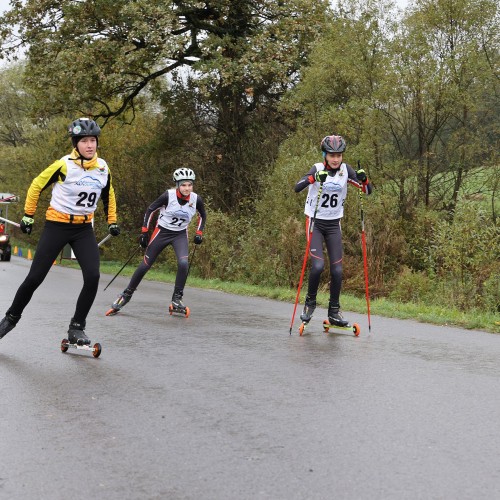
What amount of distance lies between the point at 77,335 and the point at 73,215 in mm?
1182

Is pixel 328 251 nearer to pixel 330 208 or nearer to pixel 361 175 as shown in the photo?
pixel 330 208

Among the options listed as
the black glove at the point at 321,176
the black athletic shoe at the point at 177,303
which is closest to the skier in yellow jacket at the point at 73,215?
the black glove at the point at 321,176

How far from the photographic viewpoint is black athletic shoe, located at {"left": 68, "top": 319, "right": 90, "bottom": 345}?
7988mm

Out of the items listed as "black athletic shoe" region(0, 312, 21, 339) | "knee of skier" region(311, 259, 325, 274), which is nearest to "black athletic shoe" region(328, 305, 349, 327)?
"knee of skier" region(311, 259, 325, 274)

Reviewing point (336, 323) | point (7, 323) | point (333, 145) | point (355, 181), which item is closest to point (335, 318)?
point (336, 323)

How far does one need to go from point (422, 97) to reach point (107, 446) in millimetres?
15751

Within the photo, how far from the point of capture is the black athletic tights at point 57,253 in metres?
7.91

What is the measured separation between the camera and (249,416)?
5609 millimetres

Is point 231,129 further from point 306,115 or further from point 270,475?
point 270,475

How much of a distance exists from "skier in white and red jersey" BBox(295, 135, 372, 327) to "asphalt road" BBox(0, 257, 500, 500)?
424mm

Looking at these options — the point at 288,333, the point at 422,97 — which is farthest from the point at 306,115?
the point at 288,333

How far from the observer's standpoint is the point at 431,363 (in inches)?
306

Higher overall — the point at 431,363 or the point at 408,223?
the point at 408,223

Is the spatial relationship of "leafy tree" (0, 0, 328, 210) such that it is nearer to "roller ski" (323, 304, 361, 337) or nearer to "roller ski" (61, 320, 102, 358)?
"roller ski" (323, 304, 361, 337)
